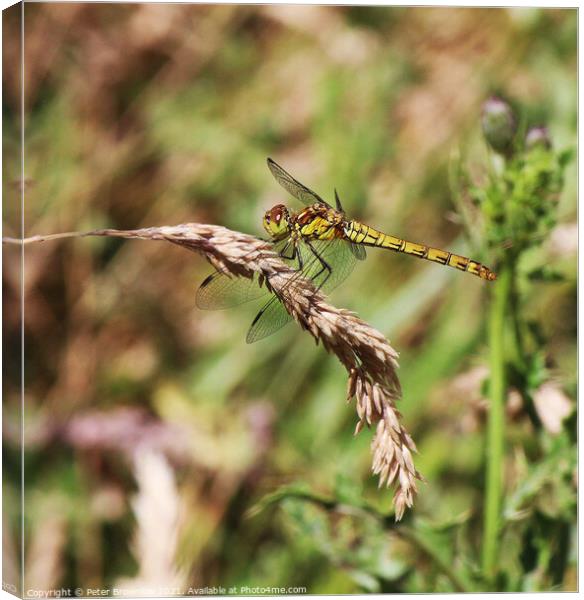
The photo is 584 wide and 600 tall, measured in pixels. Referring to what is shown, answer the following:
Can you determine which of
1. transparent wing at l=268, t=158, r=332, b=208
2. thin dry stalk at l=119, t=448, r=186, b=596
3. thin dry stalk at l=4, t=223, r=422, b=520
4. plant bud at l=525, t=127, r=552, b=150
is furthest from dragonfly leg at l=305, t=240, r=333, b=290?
thin dry stalk at l=119, t=448, r=186, b=596

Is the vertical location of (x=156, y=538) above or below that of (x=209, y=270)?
below

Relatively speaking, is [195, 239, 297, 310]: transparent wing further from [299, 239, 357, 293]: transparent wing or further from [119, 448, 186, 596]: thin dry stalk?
[119, 448, 186, 596]: thin dry stalk

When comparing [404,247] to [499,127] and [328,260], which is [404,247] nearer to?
[328,260]

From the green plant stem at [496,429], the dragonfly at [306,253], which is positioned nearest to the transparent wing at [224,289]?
the dragonfly at [306,253]

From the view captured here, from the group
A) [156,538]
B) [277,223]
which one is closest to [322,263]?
[277,223]

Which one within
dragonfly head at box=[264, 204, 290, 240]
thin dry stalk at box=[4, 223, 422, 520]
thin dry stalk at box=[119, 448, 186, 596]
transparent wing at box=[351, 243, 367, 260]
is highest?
dragonfly head at box=[264, 204, 290, 240]

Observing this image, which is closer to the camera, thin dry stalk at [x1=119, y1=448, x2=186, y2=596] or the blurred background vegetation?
thin dry stalk at [x1=119, y1=448, x2=186, y2=596]
